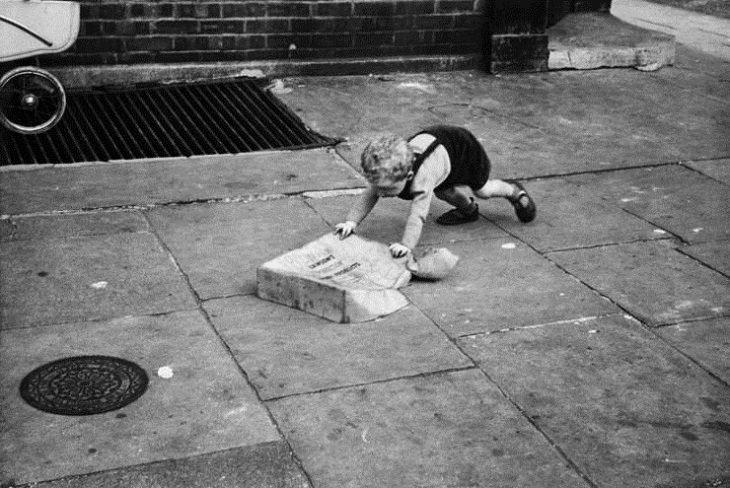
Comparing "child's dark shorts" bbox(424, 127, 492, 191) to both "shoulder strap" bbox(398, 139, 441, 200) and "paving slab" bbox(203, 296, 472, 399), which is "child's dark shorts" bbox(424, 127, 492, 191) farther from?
"paving slab" bbox(203, 296, 472, 399)

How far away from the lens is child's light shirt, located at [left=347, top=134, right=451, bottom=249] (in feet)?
19.5

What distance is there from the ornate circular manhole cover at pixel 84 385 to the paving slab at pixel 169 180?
2131mm

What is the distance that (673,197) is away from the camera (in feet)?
24.3

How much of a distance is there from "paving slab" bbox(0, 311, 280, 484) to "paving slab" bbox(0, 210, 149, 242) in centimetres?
126

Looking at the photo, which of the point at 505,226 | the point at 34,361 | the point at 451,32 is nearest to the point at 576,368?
the point at 505,226

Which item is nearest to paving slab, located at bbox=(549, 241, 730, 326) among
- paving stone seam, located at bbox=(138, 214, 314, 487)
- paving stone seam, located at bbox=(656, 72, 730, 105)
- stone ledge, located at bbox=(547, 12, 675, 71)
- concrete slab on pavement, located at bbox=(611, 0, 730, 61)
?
paving stone seam, located at bbox=(138, 214, 314, 487)

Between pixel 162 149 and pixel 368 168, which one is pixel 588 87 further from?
pixel 368 168

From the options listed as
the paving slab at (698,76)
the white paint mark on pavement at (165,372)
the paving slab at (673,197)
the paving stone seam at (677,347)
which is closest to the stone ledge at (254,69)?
the paving slab at (698,76)

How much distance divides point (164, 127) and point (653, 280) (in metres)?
4.21

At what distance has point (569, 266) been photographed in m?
6.22

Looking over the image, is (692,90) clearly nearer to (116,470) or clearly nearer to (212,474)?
(212,474)

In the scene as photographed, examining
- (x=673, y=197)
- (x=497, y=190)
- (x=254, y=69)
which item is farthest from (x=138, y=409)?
(x=254, y=69)

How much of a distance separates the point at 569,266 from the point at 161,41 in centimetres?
463

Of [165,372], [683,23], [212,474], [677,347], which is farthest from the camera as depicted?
[683,23]
